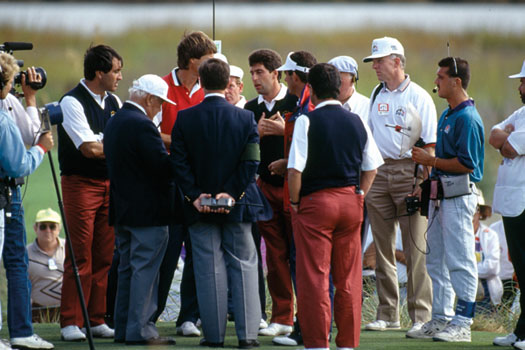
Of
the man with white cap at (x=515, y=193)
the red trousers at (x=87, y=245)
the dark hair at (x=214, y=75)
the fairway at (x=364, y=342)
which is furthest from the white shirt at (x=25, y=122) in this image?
the man with white cap at (x=515, y=193)

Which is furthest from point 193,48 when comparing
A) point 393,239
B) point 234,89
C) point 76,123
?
point 393,239

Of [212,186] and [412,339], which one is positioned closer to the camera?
[212,186]

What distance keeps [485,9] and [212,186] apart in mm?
6576

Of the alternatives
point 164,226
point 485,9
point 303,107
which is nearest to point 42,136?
point 164,226

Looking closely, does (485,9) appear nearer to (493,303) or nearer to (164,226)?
(493,303)

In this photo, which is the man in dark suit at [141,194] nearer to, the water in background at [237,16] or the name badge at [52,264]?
the name badge at [52,264]

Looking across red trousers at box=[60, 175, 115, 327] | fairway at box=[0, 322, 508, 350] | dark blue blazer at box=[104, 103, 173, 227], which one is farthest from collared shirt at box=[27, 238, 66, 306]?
dark blue blazer at box=[104, 103, 173, 227]

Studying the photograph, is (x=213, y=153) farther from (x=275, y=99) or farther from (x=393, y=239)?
(x=393, y=239)

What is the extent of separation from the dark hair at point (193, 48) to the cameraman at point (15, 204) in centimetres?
134

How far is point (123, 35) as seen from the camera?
10734 millimetres

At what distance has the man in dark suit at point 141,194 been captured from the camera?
604 centimetres

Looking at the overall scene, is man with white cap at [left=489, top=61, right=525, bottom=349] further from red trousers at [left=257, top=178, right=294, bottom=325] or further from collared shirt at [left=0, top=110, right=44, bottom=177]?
collared shirt at [left=0, top=110, right=44, bottom=177]

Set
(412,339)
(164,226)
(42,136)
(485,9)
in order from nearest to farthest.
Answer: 1. (42,136)
2. (164,226)
3. (412,339)
4. (485,9)

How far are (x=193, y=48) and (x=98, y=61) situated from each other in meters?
0.72
